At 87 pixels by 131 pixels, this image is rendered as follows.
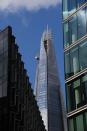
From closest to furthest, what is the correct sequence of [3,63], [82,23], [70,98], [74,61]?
[70,98] → [74,61] → [82,23] → [3,63]

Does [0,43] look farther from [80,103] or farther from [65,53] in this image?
[80,103]

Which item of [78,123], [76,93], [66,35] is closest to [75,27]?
[66,35]

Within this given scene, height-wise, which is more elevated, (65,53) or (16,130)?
(65,53)

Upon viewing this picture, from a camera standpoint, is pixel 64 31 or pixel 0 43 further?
pixel 0 43

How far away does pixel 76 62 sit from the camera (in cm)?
4209

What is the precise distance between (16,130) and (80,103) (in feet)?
94.3

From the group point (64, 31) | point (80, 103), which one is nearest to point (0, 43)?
point (64, 31)

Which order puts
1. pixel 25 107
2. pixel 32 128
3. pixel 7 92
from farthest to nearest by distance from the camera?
pixel 32 128, pixel 25 107, pixel 7 92

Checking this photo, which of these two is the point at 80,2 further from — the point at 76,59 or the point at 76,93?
the point at 76,93

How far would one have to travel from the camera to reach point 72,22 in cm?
4453

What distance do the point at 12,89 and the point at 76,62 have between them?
2791 cm

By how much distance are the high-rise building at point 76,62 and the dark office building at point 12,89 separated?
918 inches

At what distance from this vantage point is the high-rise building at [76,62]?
40125 mm

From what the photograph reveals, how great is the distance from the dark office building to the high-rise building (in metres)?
23.3
